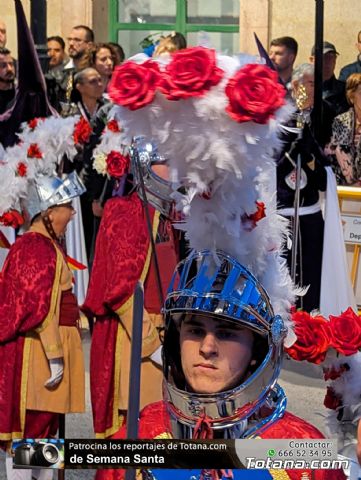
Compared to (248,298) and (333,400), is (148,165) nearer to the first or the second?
(248,298)

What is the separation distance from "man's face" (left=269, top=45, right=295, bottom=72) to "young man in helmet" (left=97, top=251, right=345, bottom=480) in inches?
296

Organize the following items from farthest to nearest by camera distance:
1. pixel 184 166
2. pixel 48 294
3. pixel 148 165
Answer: pixel 48 294
pixel 148 165
pixel 184 166

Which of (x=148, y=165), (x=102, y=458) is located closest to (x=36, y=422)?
(x=148, y=165)

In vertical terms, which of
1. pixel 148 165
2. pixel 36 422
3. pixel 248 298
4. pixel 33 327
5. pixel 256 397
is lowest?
pixel 36 422

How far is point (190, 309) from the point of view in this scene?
348cm

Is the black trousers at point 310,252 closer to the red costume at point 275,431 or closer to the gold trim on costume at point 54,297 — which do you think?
the gold trim on costume at point 54,297

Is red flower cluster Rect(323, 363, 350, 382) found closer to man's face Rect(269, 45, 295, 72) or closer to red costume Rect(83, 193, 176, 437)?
red costume Rect(83, 193, 176, 437)

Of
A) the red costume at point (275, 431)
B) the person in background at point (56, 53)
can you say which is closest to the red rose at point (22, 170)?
the red costume at point (275, 431)

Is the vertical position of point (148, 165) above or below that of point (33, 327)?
above

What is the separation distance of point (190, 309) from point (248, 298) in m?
0.14

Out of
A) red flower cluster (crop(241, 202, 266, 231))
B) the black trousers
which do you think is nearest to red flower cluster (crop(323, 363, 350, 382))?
red flower cluster (crop(241, 202, 266, 231))

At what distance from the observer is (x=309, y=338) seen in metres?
3.93

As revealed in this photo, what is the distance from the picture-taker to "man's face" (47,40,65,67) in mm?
12143

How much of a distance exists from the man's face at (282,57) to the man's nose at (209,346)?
7.57 metres
